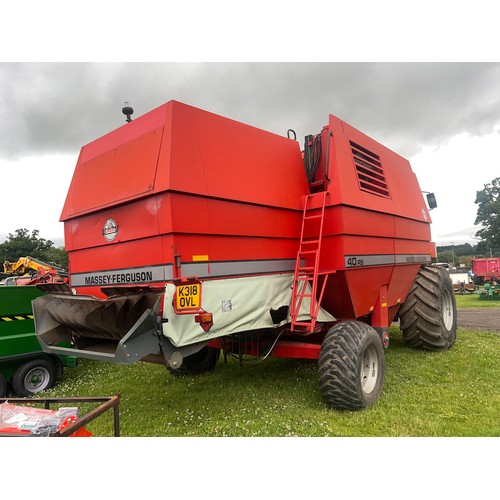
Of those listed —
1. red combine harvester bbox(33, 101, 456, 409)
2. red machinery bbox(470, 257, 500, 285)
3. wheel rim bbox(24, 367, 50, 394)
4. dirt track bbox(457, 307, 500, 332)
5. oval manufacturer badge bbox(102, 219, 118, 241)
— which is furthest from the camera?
red machinery bbox(470, 257, 500, 285)

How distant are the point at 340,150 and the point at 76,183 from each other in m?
3.07

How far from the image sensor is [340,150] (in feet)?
14.9

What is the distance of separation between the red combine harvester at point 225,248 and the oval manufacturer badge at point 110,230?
0.02 meters

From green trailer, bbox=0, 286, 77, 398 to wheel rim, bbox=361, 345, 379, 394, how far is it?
4763 millimetres

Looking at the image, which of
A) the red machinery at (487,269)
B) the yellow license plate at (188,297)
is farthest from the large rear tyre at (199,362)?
the red machinery at (487,269)

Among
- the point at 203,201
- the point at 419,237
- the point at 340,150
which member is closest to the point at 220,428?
the point at 203,201

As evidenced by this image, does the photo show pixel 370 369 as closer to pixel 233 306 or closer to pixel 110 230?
pixel 233 306

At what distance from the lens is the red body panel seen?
3.38 meters

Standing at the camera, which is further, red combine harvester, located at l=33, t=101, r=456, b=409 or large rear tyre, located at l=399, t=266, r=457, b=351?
large rear tyre, located at l=399, t=266, r=457, b=351

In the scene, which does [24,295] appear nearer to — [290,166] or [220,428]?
[220,428]

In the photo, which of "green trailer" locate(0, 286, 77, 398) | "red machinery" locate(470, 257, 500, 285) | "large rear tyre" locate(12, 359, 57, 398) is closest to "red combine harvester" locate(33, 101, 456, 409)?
"green trailer" locate(0, 286, 77, 398)

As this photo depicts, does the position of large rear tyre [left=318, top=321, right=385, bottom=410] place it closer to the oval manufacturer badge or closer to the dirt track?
the oval manufacturer badge

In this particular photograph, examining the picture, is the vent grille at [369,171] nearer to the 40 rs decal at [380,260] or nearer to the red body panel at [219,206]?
the red body panel at [219,206]

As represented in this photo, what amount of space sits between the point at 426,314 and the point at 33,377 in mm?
6263
